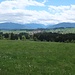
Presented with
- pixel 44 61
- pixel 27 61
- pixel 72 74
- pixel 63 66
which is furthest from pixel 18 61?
pixel 72 74

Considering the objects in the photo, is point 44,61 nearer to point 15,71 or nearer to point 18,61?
point 18,61

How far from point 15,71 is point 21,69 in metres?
0.77

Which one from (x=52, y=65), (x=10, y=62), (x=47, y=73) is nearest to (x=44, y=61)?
(x=52, y=65)

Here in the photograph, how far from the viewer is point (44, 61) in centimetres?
2238

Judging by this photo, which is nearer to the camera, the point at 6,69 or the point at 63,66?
the point at 6,69

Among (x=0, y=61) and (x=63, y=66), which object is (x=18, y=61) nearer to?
(x=0, y=61)

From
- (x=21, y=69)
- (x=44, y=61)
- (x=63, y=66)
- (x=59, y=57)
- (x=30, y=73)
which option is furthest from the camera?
(x=59, y=57)

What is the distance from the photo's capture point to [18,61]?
71.8 ft

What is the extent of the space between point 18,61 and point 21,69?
3.42 metres

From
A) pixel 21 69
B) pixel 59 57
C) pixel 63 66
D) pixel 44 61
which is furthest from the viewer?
pixel 59 57

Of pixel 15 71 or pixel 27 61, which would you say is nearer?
pixel 15 71

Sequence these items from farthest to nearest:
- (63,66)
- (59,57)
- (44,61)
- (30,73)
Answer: (59,57)
(44,61)
(63,66)
(30,73)

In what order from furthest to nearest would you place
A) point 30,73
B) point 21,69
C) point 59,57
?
1. point 59,57
2. point 21,69
3. point 30,73

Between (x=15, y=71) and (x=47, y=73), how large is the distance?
88.0 inches
